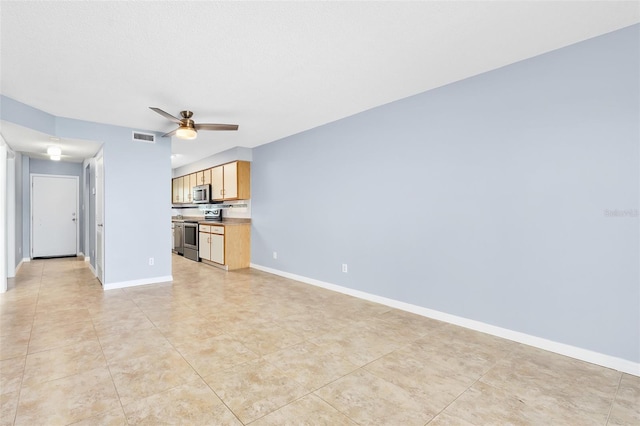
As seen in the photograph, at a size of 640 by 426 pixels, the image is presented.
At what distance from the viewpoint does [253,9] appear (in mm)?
1972

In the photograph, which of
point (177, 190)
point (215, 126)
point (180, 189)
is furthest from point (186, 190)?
point (215, 126)

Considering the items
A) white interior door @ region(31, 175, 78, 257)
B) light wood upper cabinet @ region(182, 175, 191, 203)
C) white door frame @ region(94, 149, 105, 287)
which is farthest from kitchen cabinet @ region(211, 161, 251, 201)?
white interior door @ region(31, 175, 78, 257)

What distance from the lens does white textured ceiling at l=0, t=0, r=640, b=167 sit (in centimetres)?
200

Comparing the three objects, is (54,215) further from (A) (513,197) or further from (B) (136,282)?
(A) (513,197)

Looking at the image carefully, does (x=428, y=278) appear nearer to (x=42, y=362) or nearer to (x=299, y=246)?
(x=299, y=246)

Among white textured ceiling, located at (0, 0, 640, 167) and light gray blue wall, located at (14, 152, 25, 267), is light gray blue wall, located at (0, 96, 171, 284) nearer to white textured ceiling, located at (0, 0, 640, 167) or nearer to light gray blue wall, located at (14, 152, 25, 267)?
white textured ceiling, located at (0, 0, 640, 167)

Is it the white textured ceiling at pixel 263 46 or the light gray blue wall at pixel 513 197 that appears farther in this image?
the light gray blue wall at pixel 513 197

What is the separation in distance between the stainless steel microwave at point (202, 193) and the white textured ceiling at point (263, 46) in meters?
3.29

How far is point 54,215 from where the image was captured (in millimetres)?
7109

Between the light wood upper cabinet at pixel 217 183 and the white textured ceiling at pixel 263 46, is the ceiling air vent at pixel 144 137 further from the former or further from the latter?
the light wood upper cabinet at pixel 217 183

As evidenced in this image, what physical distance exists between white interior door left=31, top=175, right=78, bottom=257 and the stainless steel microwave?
2891 mm

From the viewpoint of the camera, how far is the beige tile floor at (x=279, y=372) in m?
1.75

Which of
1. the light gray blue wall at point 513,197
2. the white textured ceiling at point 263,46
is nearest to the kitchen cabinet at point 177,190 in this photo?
the white textured ceiling at point 263,46

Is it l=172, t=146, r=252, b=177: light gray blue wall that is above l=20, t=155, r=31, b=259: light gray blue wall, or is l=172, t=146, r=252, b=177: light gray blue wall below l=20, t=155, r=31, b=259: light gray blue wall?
above
